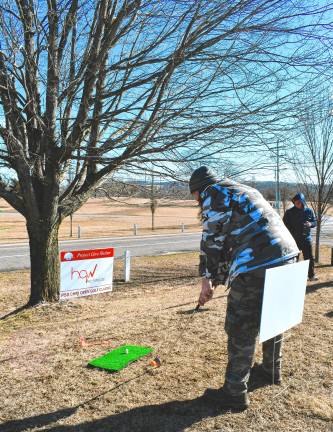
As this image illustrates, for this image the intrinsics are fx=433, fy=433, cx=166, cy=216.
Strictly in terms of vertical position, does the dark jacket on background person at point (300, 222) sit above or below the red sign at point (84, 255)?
above

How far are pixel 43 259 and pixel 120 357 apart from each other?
2989mm

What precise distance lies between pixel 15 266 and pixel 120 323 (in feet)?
32.8

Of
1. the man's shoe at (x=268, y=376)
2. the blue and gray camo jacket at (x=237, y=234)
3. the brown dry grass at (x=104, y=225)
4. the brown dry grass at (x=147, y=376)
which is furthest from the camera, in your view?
the brown dry grass at (x=104, y=225)

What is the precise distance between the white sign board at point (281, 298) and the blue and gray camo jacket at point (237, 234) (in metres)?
0.13

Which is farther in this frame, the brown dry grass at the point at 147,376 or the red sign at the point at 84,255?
the red sign at the point at 84,255

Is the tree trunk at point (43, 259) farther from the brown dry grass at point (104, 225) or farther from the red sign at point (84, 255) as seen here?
the brown dry grass at point (104, 225)

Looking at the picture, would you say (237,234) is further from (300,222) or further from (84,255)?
(300,222)

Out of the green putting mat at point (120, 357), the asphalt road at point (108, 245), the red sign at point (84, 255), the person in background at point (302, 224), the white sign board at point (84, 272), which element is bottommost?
the asphalt road at point (108, 245)

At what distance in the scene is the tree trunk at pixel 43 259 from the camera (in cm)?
660

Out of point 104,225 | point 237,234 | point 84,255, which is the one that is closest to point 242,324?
point 237,234

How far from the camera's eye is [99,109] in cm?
592

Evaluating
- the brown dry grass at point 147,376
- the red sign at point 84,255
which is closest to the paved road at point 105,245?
the red sign at point 84,255

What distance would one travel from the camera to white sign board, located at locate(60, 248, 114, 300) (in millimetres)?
7074

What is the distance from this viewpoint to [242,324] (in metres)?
3.25
